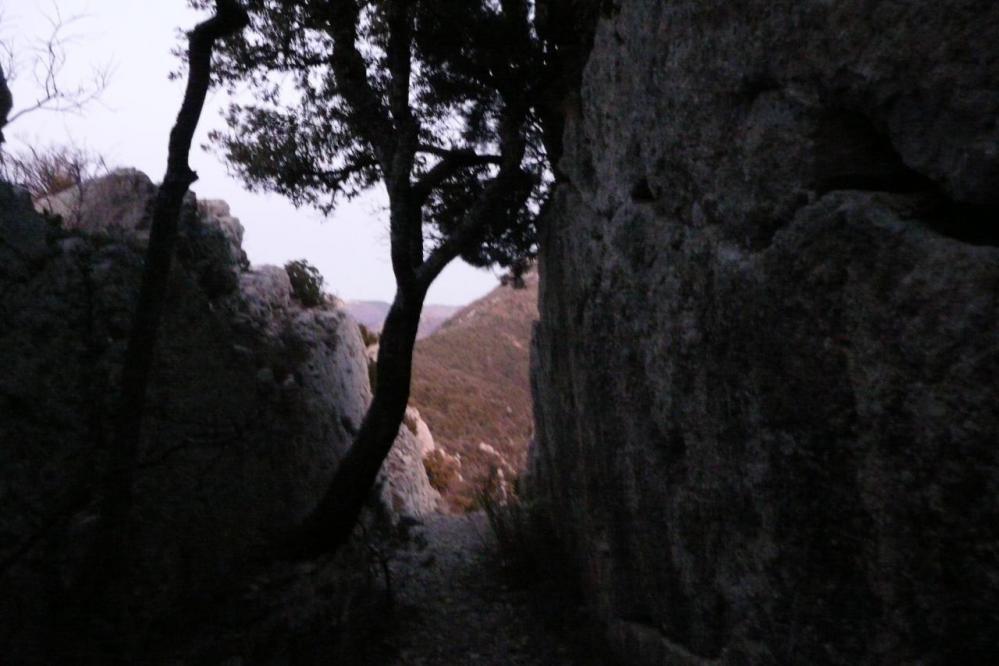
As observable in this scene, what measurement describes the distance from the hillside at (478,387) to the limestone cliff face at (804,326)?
1018 cm

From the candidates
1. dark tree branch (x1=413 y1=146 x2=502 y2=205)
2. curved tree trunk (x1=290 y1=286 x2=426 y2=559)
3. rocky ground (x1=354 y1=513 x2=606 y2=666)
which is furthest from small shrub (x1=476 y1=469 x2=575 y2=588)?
dark tree branch (x1=413 y1=146 x2=502 y2=205)

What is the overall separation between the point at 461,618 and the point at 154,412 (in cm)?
299

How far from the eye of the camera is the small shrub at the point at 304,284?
970cm

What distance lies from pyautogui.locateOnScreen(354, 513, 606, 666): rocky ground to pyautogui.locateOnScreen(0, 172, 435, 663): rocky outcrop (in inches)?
23.1

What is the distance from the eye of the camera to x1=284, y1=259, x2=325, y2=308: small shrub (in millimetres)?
9703

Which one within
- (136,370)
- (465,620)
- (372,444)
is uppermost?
(136,370)

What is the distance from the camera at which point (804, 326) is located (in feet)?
9.96

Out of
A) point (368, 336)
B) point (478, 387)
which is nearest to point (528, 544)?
point (368, 336)

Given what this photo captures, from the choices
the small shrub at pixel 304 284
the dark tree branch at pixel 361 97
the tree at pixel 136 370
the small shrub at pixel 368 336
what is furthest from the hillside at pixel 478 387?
the tree at pixel 136 370

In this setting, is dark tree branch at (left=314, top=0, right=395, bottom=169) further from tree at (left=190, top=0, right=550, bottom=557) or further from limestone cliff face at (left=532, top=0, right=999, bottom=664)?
limestone cliff face at (left=532, top=0, right=999, bottom=664)

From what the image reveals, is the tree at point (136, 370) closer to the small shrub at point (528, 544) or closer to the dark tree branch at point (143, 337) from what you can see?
the dark tree branch at point (143, 337)

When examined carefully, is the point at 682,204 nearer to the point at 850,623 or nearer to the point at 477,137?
the point at 850,623

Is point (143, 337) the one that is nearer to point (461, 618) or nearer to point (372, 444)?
point (372, 444)

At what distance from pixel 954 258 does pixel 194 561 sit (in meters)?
5.47
